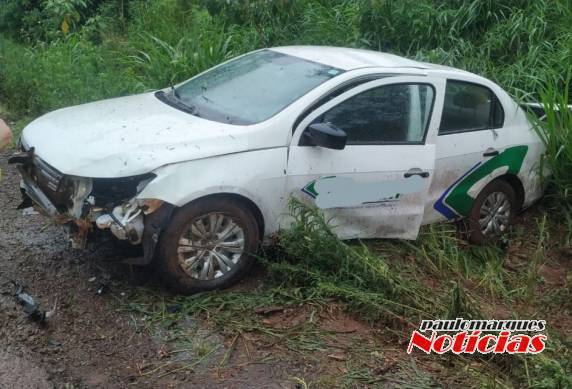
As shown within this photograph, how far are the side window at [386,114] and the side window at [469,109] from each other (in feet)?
0.76

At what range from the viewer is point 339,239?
516 centimetres

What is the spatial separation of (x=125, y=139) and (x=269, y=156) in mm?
923

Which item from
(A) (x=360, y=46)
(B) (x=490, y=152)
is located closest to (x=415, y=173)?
(B) (x=490, y=152)

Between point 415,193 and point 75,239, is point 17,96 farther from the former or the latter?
point 415,193

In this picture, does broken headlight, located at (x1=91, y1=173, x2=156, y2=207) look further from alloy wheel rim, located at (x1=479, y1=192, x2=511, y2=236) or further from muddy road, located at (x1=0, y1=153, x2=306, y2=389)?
alloy wheel rim, located at (x1=479, y1=192, x2=511, y2=236)

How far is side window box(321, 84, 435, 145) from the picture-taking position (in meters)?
5.25

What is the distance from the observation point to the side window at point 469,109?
577cm

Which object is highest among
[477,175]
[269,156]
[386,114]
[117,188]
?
[386,114]

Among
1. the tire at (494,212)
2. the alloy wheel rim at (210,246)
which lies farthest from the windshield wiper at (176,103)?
the tire at (494,212)

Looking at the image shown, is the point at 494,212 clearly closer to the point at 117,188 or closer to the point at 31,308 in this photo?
the point at 117,188

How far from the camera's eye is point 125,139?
188 inches

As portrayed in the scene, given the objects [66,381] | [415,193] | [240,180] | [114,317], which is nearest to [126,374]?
[66,381]

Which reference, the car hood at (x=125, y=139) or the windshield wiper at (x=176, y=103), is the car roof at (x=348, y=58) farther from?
the car hood at (x=125, y=139)

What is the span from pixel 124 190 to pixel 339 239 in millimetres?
1505
